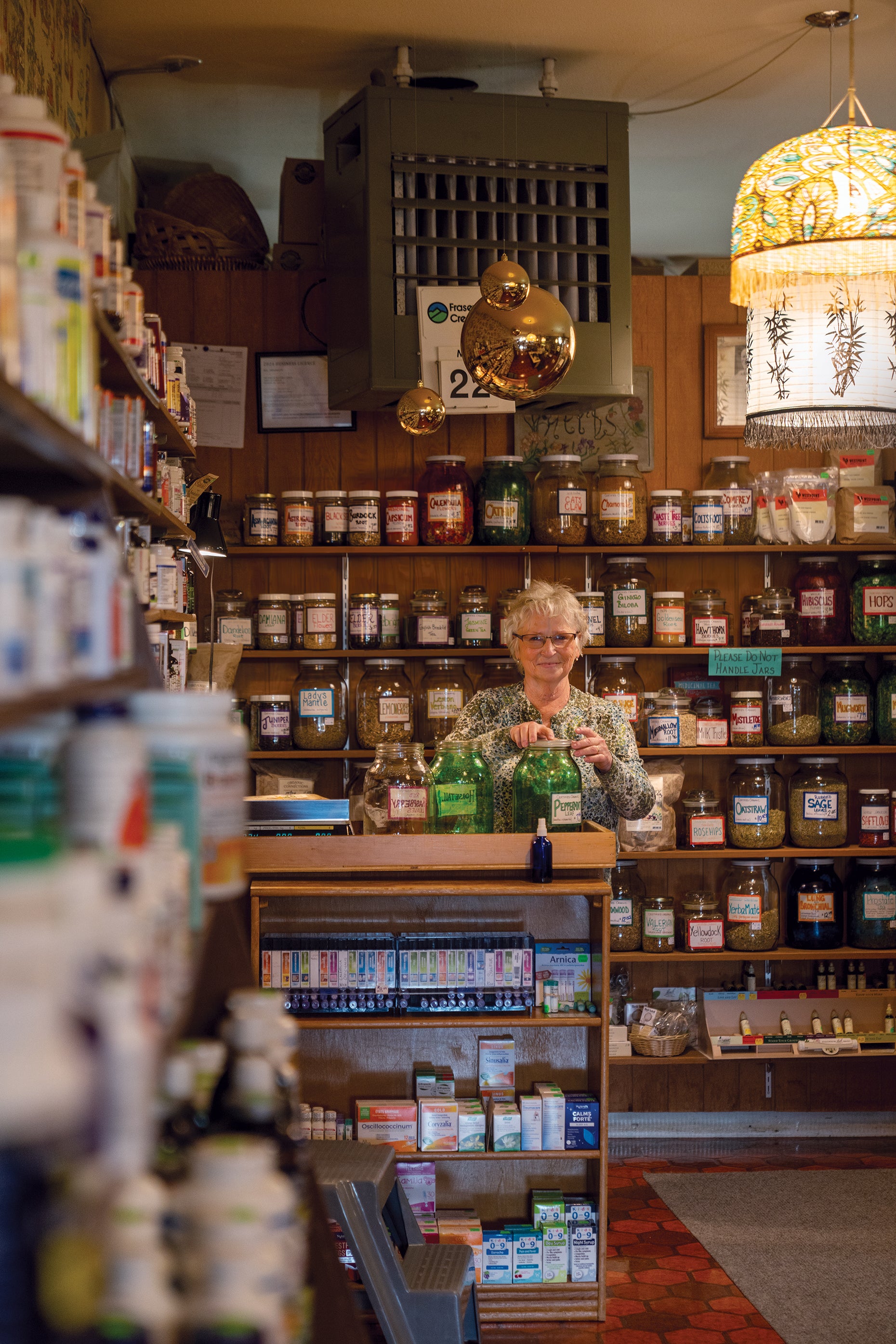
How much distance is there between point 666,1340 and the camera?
2998 millimetres

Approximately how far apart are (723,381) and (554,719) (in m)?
1.77

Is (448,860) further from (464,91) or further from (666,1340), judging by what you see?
(464,91)

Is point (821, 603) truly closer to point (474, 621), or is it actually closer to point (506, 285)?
point (474, 621)

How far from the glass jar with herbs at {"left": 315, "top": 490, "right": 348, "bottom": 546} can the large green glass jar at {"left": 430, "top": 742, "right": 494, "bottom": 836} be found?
1462 mm

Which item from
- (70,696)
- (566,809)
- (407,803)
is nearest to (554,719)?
(566,809)

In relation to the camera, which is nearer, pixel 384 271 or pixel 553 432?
pixel 384 271

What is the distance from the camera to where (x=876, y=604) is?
4527mm

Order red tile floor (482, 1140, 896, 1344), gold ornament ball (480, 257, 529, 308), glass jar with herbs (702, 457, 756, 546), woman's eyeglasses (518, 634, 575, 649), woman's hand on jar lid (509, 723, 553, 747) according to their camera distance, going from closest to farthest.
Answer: gold ornament ball (480, 257, 529, 308), red tile floor (482, 1140, 896, 1344), woman's hand on jar lid (509, 723, 553, 747), woman's eyeglasses (518, 634, 575, 649), glass jar with herbs (702, 457, 756, 546)

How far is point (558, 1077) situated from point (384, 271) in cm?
251

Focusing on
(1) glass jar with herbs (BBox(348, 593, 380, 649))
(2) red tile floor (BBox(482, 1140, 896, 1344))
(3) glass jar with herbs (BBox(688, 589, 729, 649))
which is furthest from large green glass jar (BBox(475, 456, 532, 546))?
(2) red tile floor (BBox(482, 1140, 896, 1344))

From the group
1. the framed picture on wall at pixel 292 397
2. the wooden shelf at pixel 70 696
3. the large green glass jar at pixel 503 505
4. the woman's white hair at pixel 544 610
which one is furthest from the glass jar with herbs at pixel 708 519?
the wooden shelf at pixel 70 696

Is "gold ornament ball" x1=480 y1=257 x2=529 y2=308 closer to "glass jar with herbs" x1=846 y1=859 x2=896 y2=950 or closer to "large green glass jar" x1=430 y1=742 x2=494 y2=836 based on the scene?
"large green glass jar" x1=430 y1=742 x2=494 y2=836

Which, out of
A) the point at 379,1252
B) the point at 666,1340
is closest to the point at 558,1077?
the point at 666,1340

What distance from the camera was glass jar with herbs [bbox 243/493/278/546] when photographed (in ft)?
14.4
